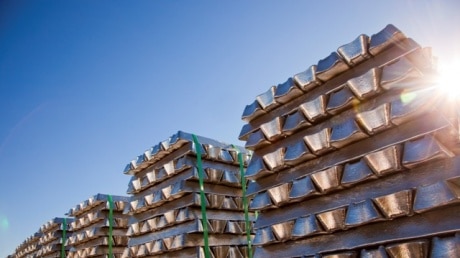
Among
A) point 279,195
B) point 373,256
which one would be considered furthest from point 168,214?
point 373,256

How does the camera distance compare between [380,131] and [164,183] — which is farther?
[164,183]

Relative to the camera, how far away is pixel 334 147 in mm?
2770

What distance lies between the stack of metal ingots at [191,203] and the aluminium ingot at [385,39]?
2.40m

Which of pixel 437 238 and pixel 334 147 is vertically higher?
pixel 334 147

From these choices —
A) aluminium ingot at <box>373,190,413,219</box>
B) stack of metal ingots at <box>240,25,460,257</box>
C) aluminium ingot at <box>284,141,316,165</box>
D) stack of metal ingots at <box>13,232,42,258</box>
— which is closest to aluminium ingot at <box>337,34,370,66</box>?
stack of metal ingots at <box>240,25,460,257</box>

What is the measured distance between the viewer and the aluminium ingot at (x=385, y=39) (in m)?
2.60

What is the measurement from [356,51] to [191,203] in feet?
7.87

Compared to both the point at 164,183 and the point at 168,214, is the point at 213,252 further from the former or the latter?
the point at 164,183

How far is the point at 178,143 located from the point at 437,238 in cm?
310

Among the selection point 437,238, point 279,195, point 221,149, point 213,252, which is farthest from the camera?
point 221,149

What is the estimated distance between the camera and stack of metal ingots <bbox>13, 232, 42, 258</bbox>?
10484mm

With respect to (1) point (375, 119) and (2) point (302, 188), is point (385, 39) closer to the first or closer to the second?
(1) point (375, 119)

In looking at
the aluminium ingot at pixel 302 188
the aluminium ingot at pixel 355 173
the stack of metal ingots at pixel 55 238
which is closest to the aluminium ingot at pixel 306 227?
the aluminium ingot at pixel 302 188

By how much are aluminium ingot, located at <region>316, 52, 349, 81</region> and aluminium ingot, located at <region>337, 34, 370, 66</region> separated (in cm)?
5
